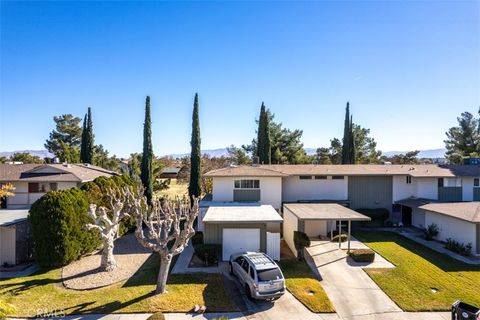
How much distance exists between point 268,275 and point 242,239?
505 centimetres

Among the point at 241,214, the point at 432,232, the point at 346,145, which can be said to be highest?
the point at 346,145

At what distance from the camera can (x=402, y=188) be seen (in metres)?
26.4

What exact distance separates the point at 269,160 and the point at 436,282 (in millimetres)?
24367

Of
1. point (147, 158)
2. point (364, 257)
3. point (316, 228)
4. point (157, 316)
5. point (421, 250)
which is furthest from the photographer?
point (147, 158)

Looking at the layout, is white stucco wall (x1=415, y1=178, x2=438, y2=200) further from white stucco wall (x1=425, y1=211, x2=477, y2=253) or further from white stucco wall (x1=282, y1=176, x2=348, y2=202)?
white stucco wall (x1=282, y1=176, x2=348, y2=202)

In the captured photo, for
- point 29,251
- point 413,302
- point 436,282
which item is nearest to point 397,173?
point 436,282

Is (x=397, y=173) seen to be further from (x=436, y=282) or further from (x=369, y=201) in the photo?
(x=436, y=282)

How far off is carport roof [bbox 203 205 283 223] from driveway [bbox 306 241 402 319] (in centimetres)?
358

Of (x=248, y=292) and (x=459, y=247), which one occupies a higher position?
(x=459, y=247)

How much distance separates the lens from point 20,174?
2464 cm

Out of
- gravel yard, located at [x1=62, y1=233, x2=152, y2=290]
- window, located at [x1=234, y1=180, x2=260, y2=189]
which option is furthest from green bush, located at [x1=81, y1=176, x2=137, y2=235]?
window, located at [x1=234, y1=180, x2=260, y2=189]

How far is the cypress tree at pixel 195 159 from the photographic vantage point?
99.9ft

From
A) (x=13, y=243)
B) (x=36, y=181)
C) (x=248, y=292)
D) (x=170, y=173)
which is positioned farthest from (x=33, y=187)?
(x=170, y=173)

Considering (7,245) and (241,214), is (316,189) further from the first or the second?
(7,245)
